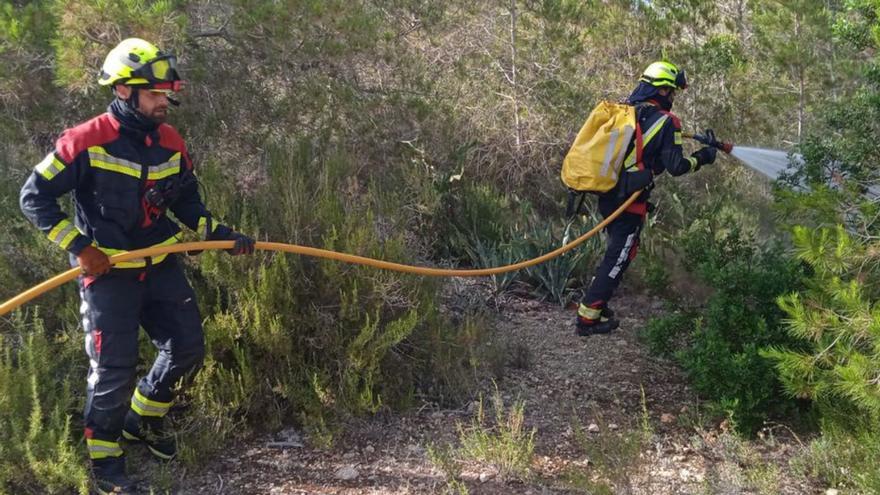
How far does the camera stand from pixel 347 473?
12.4ft

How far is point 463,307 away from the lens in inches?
213

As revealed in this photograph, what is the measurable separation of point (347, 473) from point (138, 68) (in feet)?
6.83

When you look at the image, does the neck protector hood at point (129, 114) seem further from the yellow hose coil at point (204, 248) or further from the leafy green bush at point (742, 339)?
the leafy green bush at point (742, 339)

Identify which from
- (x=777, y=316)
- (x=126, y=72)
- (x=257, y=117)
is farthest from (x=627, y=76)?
(x=126, y=72)

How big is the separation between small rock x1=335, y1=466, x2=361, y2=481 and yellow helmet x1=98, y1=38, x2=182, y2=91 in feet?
6.38

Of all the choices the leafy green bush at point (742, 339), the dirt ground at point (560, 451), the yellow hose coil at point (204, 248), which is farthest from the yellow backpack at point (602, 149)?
the dirt ground at point (560, 451)

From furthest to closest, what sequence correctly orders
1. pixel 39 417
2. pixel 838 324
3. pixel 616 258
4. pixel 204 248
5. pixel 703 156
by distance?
1. pixel 616 258
2. pixel 703 156
3. pixel 204 248
4. pixel 39 417
5. pixel 838 324

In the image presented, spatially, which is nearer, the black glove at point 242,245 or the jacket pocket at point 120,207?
the jacket pocket at point 120,207

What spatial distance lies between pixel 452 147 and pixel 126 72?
4.42 metres

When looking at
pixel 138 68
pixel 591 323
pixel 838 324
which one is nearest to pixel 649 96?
pixel 591 323

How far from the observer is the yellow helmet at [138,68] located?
10.7 feet

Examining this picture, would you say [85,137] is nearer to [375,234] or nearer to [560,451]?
[375,234]

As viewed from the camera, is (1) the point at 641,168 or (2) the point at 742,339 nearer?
(2) the point at 742,339

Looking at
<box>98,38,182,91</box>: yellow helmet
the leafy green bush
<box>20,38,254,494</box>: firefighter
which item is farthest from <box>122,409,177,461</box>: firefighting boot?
the leafy green bush
